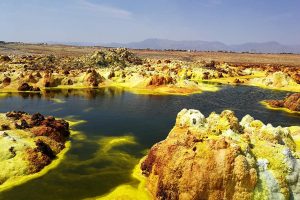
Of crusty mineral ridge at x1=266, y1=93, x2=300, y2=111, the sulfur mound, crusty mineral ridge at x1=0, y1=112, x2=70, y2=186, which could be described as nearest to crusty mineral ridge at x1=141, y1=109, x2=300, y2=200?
crusty mineral ridge at x1=0, y1=112, x2=70, y2=186

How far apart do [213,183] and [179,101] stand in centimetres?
4889

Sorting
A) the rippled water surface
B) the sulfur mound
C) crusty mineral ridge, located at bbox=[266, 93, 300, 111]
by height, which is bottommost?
the rippled water surface

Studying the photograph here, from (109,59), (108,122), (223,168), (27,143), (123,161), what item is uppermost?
(223,168)

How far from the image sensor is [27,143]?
122 feet

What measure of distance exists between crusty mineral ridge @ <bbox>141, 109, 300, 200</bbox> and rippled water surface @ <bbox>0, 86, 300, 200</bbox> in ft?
19.3

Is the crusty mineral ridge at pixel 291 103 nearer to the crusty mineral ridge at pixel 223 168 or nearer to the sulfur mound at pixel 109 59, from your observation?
the crusty mineral ridge at pixel 223 168

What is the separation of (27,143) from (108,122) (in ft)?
59.4

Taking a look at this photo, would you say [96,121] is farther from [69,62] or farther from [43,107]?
[69,62]

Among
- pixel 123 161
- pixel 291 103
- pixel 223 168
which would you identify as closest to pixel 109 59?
pixel 291 103

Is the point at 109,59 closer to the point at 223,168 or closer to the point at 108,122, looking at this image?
the point at 108,122

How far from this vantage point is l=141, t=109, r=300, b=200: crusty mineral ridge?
24062 mm

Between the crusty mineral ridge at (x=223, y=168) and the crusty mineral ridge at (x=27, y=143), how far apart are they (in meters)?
12.3

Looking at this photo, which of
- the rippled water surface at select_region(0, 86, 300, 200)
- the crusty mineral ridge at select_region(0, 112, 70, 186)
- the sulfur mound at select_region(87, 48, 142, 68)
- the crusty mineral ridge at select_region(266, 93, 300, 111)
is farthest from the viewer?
the sulfur mound at select_region(87, 48, 142, 68)

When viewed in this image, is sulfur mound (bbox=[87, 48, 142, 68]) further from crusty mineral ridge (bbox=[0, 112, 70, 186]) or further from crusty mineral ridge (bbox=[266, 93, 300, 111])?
crusty mineral ridge (bbox=[0, 112, 70, 186])
